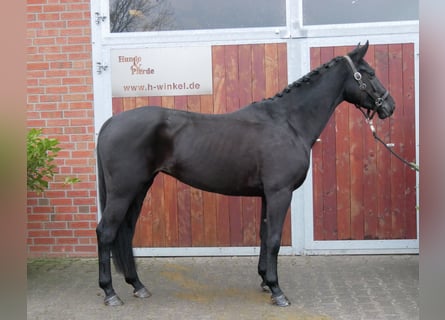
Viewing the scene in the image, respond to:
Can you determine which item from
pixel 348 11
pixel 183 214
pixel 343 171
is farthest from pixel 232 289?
pixel 348 11

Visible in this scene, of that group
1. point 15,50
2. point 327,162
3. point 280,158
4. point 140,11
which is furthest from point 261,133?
point 15,50

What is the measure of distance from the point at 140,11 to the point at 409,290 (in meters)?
3.94

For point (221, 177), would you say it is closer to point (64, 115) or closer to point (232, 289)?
point (232, 289)

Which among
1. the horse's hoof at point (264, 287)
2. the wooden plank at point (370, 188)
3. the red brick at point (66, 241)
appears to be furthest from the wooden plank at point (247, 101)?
the red brick at point (66, 241)

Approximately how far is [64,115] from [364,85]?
10.7 feet

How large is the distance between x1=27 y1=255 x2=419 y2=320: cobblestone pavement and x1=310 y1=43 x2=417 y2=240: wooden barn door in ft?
1.07

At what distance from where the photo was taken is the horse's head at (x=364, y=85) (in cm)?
399

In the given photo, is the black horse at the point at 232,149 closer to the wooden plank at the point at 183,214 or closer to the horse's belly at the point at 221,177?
the horse's belly at the point at 221,177

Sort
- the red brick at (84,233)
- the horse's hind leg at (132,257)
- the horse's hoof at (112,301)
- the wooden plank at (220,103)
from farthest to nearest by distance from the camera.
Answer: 1. the red brick at (84,233)
2. the wooden plank at (220,103)
3. the horse's hind leg at (132,257)
4. the horse's hoof at (112,301)

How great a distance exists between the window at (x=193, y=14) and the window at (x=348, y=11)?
0.30 metres

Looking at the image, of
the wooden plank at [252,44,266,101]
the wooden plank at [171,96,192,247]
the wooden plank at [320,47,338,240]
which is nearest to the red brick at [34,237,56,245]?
the wooden plank at [171,96,192,247]

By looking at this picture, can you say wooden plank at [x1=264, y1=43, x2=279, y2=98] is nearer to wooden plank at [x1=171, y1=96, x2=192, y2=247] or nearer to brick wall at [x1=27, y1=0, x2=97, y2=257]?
wooden plank at [x1=171, y1=96, x2=192, y2=247]

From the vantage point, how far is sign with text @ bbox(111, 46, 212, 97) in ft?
17.3

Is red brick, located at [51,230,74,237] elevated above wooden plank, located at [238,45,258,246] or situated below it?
below
